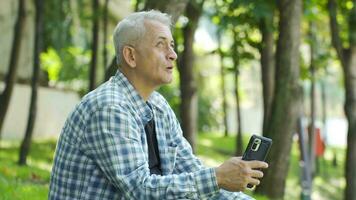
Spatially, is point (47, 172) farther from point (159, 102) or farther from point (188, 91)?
point (159, 102)

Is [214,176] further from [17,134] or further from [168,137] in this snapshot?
[17,134]

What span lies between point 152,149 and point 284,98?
621cm

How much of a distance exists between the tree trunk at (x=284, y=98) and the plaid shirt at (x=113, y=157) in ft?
20.0

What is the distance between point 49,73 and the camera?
97.7ft

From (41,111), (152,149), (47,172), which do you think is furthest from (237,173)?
(41,111)

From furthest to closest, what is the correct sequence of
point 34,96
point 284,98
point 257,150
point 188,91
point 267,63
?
point 267,63, point 188,91, point 34,96, point 284,98, point 257,150

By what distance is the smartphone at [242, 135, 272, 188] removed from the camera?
3.32 m

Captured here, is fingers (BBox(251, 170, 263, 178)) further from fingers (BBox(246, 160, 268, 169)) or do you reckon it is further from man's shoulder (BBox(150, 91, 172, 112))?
man's shoulder (BBox(150, 91, 172, 112))

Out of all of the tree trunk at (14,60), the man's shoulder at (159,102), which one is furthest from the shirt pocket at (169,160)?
the tree trunk at (14,60)

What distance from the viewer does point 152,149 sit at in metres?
3.67

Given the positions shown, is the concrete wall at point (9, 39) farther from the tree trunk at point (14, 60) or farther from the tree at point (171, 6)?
the tree at point (171, 6)

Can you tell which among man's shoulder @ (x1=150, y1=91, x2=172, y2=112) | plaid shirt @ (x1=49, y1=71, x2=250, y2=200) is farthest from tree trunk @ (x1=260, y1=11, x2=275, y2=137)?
plaid shirt @ (x1=49, y1=71, x2=250, y2=200)

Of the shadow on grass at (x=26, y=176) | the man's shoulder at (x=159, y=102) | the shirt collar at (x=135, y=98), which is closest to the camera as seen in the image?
the shirt collar at (x=135, y=98)

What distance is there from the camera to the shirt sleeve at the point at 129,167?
3.21 metres
